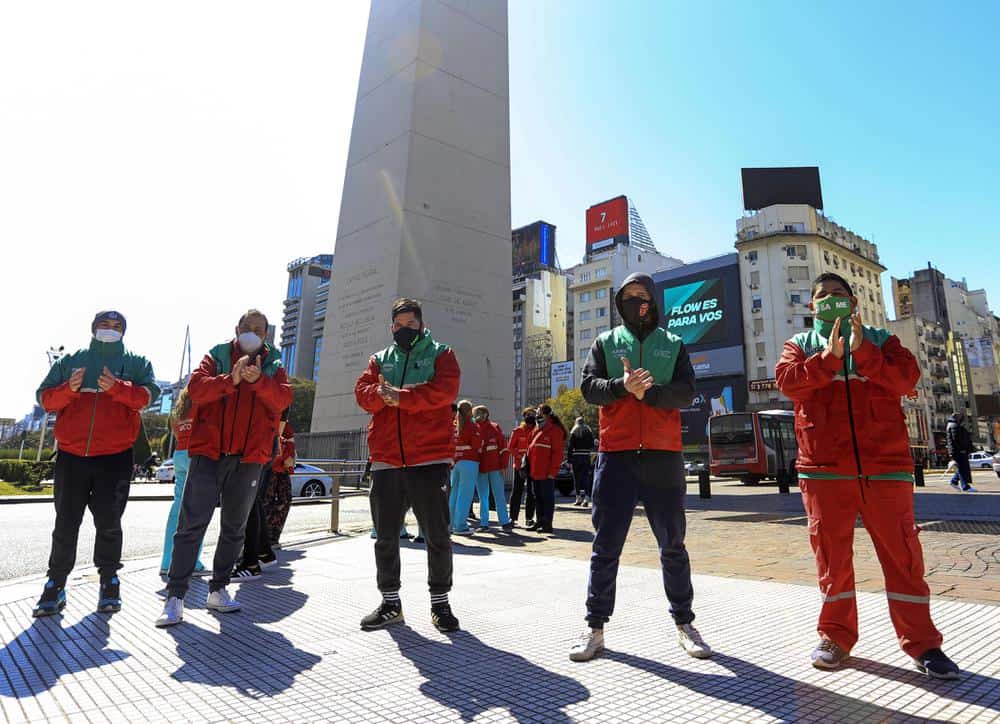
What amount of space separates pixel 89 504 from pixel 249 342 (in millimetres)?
1460

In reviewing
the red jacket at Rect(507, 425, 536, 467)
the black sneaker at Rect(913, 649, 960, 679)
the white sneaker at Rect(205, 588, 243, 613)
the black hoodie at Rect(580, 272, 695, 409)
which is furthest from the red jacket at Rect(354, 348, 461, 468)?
the red jacket at Rect(507, 425, 536, 467)

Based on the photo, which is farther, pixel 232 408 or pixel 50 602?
pixel 232 408

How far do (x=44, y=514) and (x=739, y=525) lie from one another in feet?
40.0

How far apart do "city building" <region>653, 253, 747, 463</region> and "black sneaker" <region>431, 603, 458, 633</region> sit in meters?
57.7

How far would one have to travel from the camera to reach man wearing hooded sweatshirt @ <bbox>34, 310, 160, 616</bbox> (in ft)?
Result: 11.9

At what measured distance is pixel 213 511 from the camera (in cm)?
347

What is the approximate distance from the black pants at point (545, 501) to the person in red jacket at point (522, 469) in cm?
69

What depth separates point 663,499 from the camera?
291 cm

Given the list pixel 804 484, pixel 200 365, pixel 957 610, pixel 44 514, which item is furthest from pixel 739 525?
pixel 44 514

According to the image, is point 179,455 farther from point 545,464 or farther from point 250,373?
point 545,464

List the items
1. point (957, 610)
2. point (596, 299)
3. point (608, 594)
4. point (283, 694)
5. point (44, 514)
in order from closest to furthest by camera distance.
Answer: point (283, 694)
point (608, 594)
point (957, 610)
point (44, 514)
point (596, 299)

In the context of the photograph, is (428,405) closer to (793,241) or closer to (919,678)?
(919,678)

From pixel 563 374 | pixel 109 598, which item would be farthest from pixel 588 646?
pixel 563 374

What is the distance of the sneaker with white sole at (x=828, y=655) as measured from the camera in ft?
7.96
